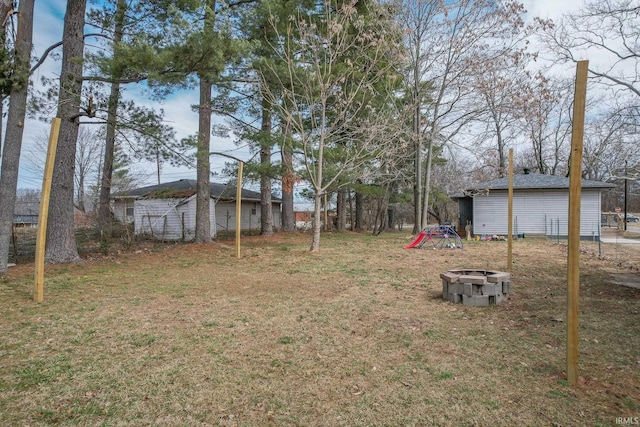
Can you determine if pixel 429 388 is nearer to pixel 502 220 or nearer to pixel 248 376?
pixel 248 376

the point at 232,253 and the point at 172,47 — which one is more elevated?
the point at 172,47

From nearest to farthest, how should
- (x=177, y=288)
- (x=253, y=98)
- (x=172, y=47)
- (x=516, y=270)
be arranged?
(x=177, y=288) < (x=172, y=47) < (x=516, y=270) < (x=253, y=98)

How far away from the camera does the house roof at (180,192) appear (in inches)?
660

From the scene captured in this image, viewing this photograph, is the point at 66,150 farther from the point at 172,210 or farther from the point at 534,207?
the point at 534,207

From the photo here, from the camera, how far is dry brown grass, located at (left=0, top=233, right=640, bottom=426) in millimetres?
2422

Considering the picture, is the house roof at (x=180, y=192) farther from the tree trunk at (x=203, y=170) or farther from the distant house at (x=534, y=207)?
the distant house at (x=534, y=207)

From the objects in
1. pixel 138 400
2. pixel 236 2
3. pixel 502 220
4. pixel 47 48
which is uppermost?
pixel 236 2

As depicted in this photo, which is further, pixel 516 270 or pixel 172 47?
pixel 516 270

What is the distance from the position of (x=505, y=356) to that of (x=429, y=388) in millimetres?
1021

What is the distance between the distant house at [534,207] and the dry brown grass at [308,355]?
1255cm

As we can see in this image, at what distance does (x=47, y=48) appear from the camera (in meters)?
8.54

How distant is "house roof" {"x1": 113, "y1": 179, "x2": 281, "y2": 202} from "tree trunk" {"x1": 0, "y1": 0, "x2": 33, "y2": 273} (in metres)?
8.75

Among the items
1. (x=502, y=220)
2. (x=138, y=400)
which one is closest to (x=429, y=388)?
(x=138, y=400)

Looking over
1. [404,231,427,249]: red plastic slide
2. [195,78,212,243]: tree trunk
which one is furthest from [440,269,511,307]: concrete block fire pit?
[195,78,212,243]: tree trunk
